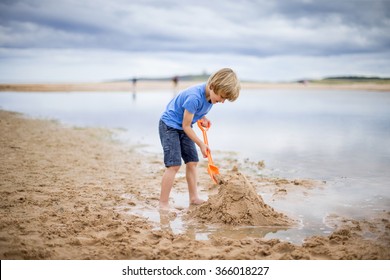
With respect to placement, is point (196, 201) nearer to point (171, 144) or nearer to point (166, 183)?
point (166, 183)

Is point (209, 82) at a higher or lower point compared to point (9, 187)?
higher

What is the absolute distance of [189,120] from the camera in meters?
3.73

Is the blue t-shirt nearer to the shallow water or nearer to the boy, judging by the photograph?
the boy

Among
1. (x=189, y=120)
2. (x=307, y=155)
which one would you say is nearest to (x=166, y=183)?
(x=189, y=120)

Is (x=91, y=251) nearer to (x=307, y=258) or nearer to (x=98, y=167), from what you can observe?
(x=307, y=258)

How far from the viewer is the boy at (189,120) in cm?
361

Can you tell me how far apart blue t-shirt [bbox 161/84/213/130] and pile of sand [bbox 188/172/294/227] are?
2.62ft

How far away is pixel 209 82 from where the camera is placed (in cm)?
369

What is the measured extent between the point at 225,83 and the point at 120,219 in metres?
1.70

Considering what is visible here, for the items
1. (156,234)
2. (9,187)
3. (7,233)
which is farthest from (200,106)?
(9,187)

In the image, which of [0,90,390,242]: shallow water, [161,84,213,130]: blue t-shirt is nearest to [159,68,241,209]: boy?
[161,84,213,130]: blue t-shirt

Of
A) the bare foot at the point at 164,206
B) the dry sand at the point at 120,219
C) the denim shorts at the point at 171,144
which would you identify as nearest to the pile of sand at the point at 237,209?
the dry sand at the point at 120,219
